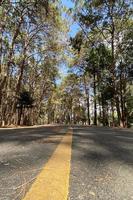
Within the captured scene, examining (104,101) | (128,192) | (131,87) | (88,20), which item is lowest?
(128,192)

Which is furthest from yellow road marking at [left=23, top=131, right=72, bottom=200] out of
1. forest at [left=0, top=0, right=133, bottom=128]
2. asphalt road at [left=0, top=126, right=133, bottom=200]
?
forest at [left=0, top=0, right=133, bottom=128]

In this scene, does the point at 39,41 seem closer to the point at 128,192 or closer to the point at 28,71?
the point at 28,71

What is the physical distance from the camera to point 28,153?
4191 mm

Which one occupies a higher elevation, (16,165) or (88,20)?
(88,20)

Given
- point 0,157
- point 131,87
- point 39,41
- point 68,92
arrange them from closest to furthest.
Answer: point 0,157 < point 39,41 < point 131,87 < point 68,92

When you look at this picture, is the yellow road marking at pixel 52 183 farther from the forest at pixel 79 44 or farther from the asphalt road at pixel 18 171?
the forest at pixel 79 44

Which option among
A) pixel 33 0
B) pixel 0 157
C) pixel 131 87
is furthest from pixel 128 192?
pixel 131 87

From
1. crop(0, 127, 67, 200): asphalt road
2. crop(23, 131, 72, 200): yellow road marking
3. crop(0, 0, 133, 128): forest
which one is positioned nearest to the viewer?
crop(23, 131, 72, 200): yellow road marking

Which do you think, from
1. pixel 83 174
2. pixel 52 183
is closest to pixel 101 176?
pixel 83 174

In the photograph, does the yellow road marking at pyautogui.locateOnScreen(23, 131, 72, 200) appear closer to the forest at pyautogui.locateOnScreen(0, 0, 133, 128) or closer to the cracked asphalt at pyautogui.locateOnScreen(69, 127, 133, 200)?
the cracked asphalt at pyautogui.locateOnScreen(69, 127, 133, 200)

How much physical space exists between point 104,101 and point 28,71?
588 inches

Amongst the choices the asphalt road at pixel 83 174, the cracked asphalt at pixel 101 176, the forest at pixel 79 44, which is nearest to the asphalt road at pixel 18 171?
the asphalt road at pixel 83 174

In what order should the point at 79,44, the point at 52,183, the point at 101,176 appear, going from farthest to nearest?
the point at 79,44, the point at 101,176, the point at 52,183

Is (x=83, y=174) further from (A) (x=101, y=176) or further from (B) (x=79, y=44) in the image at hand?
(B) (x=79, y=44)
